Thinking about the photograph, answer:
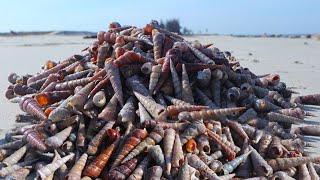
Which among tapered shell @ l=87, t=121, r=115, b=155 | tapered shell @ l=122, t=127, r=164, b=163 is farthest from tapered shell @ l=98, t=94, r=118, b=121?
tapered shell @ l=122, t=127, r=164, b=163

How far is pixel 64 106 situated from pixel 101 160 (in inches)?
44.1

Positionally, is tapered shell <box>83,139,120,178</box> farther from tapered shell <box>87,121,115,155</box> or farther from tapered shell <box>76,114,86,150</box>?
tapered shell <box>76,114,86,150</box>

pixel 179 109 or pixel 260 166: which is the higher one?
pixel 179 109

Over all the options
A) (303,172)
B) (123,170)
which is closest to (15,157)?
(123,170)

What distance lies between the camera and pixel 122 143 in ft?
14.2

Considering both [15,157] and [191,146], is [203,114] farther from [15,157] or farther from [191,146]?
[15,157]

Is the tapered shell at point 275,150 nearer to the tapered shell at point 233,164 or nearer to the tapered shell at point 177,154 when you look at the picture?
the tapered shell at point 233,164

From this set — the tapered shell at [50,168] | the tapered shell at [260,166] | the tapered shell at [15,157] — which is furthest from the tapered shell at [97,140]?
the tapered shell at [260,166]

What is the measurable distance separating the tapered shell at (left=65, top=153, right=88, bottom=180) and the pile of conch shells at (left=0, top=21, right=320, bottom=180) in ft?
0.04

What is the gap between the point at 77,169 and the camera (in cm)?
396

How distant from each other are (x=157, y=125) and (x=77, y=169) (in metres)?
1.08

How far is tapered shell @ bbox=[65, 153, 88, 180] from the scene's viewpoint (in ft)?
12.6

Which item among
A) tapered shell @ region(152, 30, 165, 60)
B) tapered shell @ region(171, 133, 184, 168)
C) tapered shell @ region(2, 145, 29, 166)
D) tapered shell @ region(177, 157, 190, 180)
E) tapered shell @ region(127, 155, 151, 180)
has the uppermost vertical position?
tapered shell @ region(152, 30, 165, 60)

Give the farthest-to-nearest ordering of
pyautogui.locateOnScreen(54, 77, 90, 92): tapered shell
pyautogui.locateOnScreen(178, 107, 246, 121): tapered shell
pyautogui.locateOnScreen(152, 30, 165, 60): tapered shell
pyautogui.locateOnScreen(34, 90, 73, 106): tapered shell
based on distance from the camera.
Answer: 1. pyautogui.locateOnScreen(152, 30, 165, 60): tapered shell
2. pyautogui.locateOnScreen(54, 77, 90, 92): tapered shell
3. pyautogui.locateOnScreen(34, 90, 73, 106): tapered shell
4. pyautogui.locateOnScreen(178, 107, 246, 121): tapered shell
